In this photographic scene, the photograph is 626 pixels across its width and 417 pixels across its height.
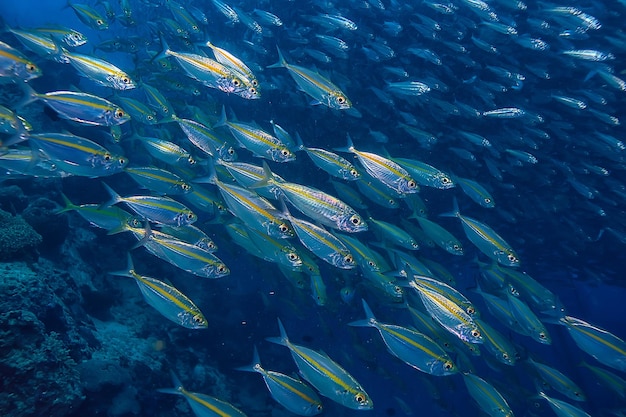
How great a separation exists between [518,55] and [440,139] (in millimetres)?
3087

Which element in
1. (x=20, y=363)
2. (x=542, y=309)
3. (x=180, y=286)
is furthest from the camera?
(x=180, y=286)

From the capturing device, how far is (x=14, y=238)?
5.25 m

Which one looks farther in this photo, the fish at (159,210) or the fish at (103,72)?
the fish at (103,72)

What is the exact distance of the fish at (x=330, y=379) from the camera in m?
4.09

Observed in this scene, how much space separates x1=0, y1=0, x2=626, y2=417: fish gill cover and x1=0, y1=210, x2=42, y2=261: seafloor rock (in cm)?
3

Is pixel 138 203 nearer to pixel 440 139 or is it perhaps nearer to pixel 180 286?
pixel 180 286

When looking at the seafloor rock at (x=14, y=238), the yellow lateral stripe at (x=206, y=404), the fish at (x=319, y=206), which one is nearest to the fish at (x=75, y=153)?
the seafloor rock at (x=14, y=238)

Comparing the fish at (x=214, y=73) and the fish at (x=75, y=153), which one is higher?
the fish at (x=214, y=73)

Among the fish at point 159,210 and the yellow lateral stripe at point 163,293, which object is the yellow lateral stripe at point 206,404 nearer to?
the yellow lateral stripe at point 163,293

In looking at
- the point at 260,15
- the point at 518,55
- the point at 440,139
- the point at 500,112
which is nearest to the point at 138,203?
the point at 260,15

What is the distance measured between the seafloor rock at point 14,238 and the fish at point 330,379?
4160 mm

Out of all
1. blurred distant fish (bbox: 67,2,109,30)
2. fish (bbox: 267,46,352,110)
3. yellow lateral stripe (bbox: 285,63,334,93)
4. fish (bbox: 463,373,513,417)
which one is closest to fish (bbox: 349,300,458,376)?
fish (bbox: 463,373,513,417)

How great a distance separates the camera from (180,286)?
10.3 m

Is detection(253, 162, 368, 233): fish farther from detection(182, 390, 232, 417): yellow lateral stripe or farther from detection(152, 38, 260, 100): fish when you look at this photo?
detection(182, 390, 232, 417): yellow lateral stripe
